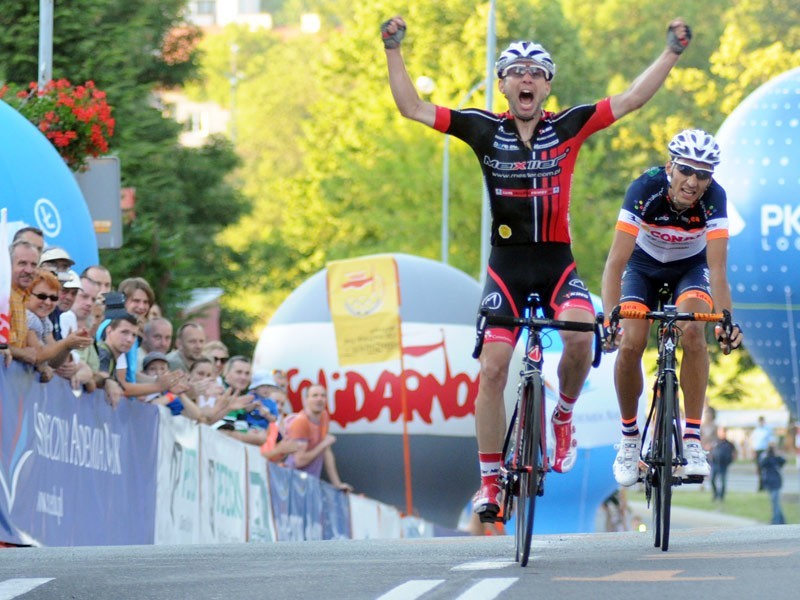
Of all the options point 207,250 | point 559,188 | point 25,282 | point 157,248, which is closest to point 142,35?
point 207,250

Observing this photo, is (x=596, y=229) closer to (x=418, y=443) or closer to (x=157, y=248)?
(x=157, y=248)

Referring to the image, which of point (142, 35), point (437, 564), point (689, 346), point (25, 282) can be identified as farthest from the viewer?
point (142, 35)

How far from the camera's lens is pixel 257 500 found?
17453mm

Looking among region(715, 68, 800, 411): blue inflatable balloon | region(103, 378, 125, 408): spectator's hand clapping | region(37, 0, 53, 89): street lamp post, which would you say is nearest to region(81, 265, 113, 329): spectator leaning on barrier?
region(103, 378, 125, 408): spectator's hand clapping

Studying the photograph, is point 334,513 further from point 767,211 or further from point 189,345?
point 767,211

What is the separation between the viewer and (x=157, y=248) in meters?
30.3

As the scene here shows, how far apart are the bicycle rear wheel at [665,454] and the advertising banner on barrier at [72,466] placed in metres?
3.87

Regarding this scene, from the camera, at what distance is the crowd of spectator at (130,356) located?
12.4 m

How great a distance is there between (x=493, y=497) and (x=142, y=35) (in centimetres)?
3183

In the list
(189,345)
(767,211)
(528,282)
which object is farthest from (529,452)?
(767,211)

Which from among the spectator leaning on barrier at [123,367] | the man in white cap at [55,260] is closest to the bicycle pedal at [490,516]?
the spectator leaning on barrier at [123,367]

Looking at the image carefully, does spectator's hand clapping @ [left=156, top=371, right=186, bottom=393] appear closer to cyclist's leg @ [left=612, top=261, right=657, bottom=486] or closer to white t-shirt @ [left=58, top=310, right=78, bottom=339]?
white t-shirt @ [left=58, top=310, right=78, bottom=339]

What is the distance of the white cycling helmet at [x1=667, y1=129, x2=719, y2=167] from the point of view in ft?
33.7

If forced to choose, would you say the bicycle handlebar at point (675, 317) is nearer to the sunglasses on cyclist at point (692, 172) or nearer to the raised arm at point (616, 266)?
the raised arm at point (616, 266)
